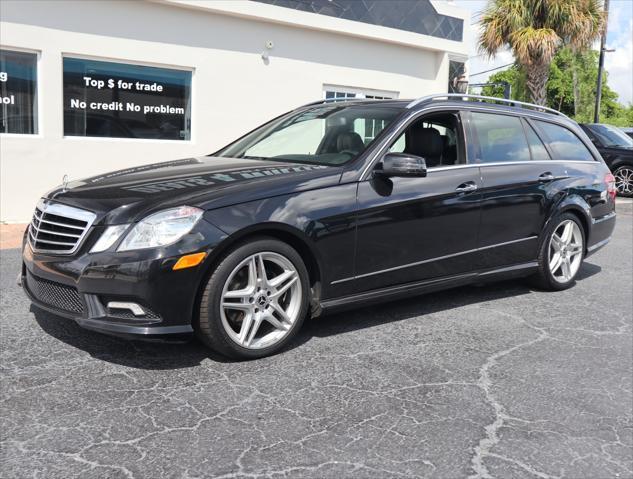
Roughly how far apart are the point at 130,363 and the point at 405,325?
80.0 inches

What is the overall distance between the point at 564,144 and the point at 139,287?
4419 mm

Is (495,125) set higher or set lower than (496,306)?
higher

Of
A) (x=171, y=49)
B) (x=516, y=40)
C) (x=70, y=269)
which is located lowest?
(x=70, y=269)

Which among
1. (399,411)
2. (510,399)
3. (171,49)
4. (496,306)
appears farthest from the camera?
(171,49)

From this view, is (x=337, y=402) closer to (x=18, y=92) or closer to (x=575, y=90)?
(x=18, y=92)

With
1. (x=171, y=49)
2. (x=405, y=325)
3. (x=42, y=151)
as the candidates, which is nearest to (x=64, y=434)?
(x=405, y=325)

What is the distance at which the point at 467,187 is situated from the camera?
5086 millimetres

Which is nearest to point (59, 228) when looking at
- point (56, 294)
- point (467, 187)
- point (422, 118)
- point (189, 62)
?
point (56, 294)

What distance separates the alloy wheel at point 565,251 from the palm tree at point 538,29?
11903mm

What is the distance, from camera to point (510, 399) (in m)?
3.66

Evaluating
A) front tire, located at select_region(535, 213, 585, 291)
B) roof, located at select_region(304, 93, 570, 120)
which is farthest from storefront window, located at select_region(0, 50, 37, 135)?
front tire, located at select_region(535, 213, 585, 291)

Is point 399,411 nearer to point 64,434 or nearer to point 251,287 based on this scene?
point 251,287

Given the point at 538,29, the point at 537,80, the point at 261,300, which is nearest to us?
the point at 261,300

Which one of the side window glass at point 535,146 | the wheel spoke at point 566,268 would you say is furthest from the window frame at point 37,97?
the wheel spoke at point 566,268
